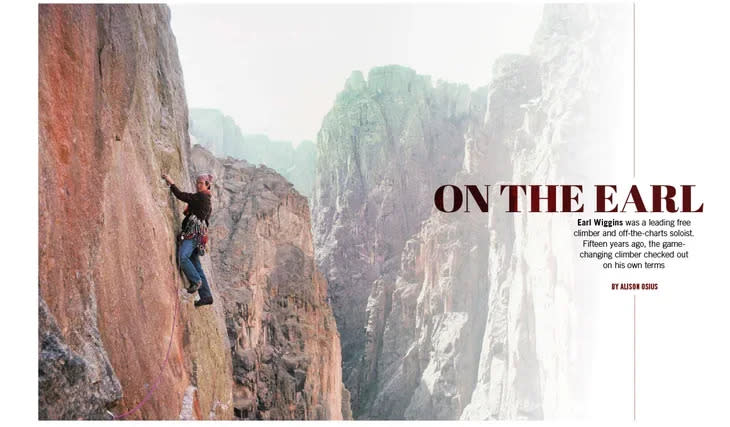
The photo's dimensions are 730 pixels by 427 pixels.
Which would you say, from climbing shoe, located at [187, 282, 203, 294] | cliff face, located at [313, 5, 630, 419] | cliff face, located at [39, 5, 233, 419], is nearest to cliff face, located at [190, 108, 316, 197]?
cliff face, located at [313, 5, 630, 419]

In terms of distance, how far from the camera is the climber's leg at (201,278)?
945 cm

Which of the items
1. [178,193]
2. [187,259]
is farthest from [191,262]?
[178,193]

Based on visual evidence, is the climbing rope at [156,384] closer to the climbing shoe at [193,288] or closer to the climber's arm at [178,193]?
the climbing shoe at [193,288]

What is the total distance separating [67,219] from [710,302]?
340 inches

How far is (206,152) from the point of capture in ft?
68.6

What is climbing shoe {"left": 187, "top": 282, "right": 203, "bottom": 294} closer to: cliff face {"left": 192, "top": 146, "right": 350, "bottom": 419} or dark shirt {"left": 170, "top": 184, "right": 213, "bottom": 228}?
dark shirt {"left": 170, "top": 184, "right": 213, "bottom": 228}

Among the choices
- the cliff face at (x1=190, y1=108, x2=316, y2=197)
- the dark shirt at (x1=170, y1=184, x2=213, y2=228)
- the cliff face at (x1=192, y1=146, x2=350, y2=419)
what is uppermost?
the cliff face at (x1=190, y1=108, x2=316, y2=197)

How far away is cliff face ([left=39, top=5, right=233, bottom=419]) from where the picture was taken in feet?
20.7

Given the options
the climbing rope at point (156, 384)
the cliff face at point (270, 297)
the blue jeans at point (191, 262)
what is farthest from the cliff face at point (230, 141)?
the climbing rope at point (156, 384)

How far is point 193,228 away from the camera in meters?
9.20

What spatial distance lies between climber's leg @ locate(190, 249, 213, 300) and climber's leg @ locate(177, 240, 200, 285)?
0.14 meters

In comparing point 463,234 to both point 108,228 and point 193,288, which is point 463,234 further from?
point 108,228

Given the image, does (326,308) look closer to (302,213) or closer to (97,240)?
(302,213)

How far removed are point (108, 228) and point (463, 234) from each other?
35.8m
